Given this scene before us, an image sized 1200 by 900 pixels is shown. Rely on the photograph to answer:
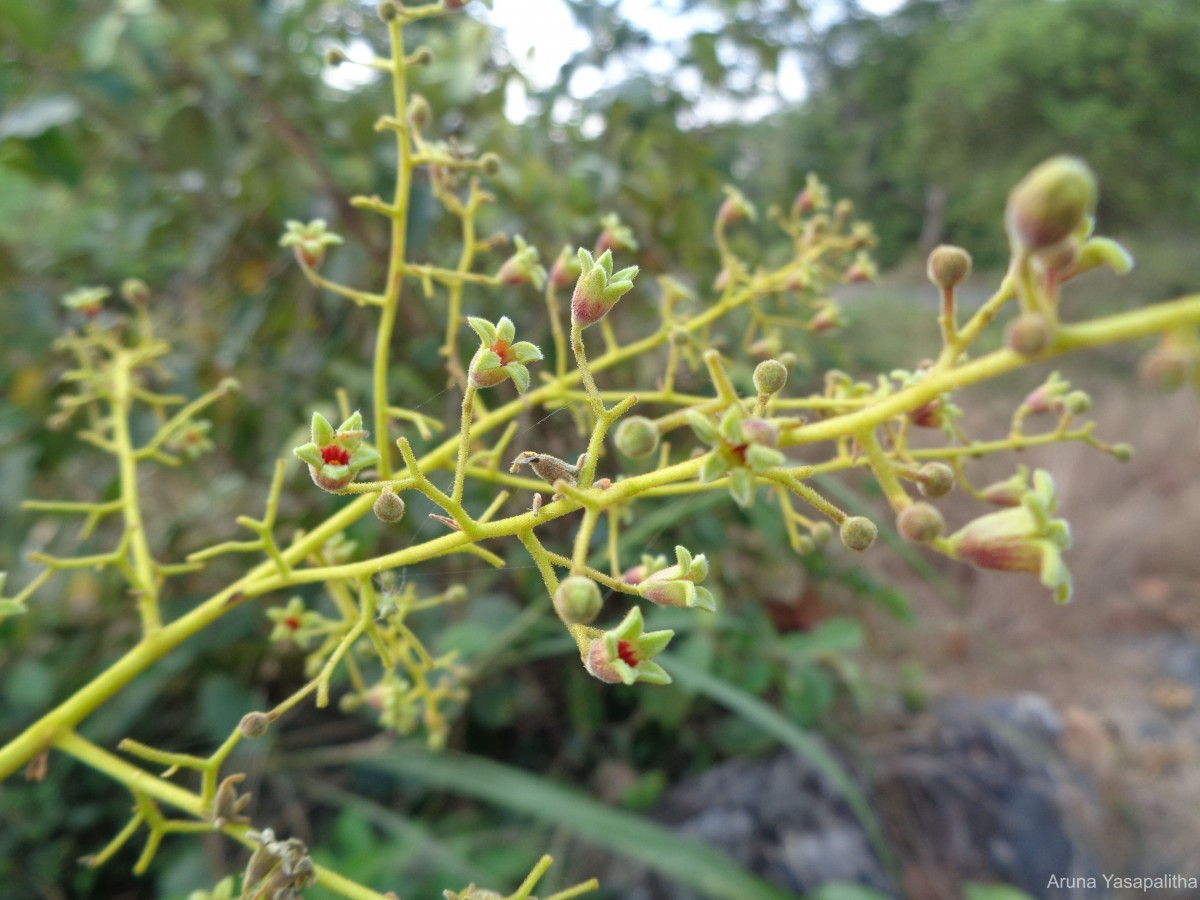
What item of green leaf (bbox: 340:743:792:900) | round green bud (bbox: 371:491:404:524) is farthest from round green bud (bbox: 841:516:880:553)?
green leaf (bbox: 340:743:792:900)

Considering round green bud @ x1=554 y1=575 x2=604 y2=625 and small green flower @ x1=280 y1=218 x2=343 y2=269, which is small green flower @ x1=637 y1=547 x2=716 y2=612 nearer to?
round green bud @ x1=554 y1=575 x2=604 y2=625

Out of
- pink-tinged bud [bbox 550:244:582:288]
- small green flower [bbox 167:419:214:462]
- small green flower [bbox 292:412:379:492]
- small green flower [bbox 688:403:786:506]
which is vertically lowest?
small green flower [bbox 167:419:214:462]

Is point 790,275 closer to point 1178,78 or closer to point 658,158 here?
point 658,158

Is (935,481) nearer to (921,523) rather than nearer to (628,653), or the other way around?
(921,523)

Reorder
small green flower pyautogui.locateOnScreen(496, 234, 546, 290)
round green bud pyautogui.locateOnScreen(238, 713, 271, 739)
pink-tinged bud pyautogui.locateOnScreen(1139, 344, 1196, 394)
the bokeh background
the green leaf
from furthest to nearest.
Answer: the bokeh background, the green leaf, small green flower pyautogui.locateOnScreen(496, 234, 546, 290), round green bud pyautogui.locateOnScreen(238, 713, 271, 739), pink-tinged bud pyautogui.locateOnScreen(1139, 344, 1196, 394)

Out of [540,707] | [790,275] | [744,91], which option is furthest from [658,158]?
[540,707]

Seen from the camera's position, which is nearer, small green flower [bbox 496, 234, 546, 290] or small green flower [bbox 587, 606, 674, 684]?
small green flower [bbox 587, 606, 674, 684]

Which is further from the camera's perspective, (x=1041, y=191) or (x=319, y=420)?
(x=319, y=420)

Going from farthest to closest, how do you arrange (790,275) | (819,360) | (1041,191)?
(819,360) < (790,275) < (1041,191)
